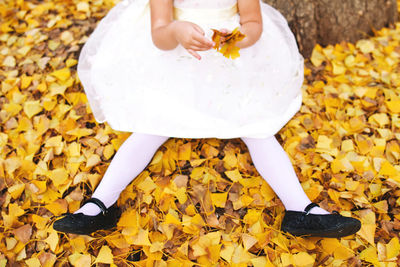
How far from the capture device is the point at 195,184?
4.15 ft

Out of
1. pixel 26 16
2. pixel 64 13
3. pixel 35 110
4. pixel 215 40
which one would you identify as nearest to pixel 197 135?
pixel 215 40

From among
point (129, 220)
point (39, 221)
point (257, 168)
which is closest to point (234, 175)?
point (257, 168)

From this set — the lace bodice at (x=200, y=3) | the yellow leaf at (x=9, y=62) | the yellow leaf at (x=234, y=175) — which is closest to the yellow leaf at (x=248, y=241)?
the yellow leaf at (x=234, y=175)

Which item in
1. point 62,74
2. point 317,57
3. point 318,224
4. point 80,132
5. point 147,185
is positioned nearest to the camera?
point 318,224

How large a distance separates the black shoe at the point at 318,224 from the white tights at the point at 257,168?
3 cm

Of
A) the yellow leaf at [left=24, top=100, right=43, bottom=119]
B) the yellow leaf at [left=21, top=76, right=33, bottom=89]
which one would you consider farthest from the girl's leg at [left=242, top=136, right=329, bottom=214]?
the yellow leaf at [left=21, top=76, right=33, bottom=89]

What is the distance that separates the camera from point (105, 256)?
1.10 meters

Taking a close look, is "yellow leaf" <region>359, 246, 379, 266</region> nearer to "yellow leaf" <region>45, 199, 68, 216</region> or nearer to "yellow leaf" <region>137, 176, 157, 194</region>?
"yellow leaf" <region>137, 176, 157, 194</region>

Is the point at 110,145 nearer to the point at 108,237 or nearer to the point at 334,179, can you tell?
the point at 108,237

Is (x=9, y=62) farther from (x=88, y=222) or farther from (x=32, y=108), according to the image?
(x=88, y=222)

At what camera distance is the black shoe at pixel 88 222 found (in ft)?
3.45

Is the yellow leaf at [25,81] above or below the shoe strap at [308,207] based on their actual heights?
above

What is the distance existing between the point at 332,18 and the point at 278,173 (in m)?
0.98

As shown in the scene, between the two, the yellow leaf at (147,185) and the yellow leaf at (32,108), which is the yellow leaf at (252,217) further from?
the yellow leaf at (32,108)
